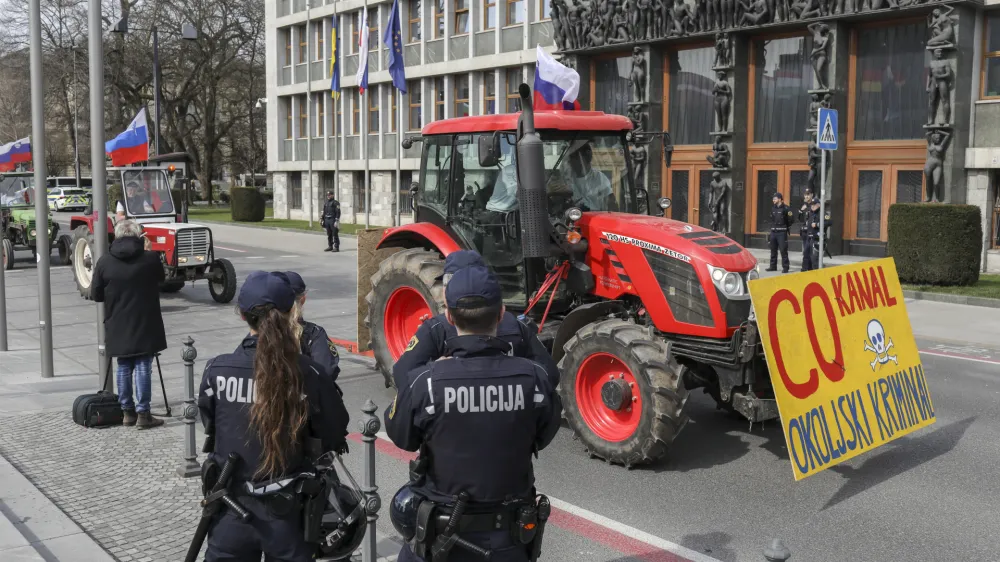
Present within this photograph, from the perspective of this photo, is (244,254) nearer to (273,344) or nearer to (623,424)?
(623,424)

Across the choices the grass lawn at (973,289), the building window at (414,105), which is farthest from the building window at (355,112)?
the grass lawn at (973,289)

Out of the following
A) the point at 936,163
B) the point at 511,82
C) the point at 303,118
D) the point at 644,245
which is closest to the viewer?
the point at 644,245

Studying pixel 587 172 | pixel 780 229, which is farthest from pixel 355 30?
pixel 587 172

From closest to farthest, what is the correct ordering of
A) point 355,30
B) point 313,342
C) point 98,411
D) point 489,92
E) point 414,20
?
1. point 313,342
2. point 98,411
3. point 489,92
4. point 414,20
5. point 355,30

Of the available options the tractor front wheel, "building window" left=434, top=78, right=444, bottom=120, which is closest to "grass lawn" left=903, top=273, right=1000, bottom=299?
the tractor front wheel

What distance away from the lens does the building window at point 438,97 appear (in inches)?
1528

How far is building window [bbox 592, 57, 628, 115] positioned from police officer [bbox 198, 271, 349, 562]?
1038 inches

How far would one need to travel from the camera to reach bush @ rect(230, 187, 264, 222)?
43812 millimetres

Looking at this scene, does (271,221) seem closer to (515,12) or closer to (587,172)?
(515,12)

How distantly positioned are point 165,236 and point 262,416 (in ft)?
46.6

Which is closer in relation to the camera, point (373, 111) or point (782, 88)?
point (782, 88)

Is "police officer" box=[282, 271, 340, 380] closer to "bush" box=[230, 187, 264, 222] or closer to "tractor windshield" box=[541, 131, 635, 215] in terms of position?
"tractor windshield" box=[541, 131, 635, 215]

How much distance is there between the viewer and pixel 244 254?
27812mm

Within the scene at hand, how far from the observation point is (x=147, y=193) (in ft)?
61.3
